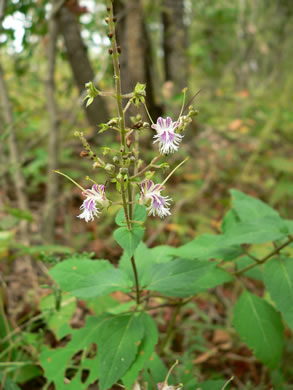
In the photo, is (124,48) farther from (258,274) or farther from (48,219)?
(258,274)

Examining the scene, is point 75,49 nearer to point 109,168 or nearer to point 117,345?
point 109,168

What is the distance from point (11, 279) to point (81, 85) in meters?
2.79

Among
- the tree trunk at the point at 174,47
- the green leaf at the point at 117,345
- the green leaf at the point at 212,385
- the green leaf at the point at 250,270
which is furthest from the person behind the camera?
the tree trunk at the point at 174,47

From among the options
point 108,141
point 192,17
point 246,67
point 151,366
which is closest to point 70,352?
point 151,366

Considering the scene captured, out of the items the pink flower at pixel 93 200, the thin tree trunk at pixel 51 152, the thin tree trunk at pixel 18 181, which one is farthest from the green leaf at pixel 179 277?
the thin tree trunk at pixel 51 152

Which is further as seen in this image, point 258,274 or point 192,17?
point 192,17

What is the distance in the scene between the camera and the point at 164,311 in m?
2.64

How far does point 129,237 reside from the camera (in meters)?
1.22

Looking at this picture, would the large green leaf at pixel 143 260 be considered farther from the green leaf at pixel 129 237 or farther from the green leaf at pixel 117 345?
the green leaf at pixel 129 237

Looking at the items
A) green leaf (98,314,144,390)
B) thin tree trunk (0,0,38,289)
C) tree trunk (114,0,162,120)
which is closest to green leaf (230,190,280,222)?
green leaf (98,314,144,390)

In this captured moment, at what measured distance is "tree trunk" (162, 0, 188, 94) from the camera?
5250 mm

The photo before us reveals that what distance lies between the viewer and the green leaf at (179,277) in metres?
1.44

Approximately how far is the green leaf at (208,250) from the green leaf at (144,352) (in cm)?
39

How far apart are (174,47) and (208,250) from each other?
14.8 feet
